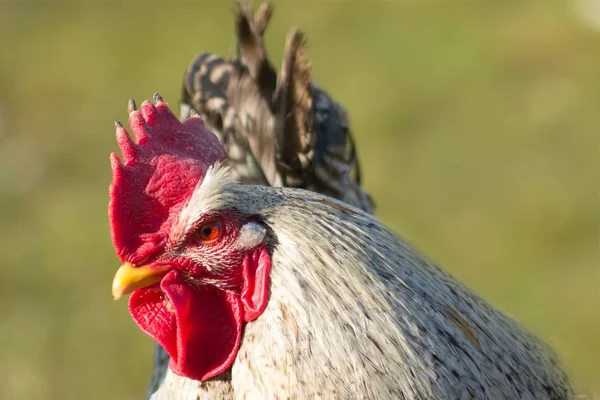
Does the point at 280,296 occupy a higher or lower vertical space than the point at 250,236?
lower

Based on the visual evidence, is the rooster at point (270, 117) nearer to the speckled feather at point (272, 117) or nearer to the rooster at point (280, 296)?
the speckled feather at point (272, 117)

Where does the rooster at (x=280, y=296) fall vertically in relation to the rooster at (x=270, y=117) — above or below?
below

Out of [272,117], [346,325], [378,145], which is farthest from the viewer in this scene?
[378,145]

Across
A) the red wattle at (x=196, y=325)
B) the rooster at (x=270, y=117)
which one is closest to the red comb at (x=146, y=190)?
the red wattle at (x=196, y=325)

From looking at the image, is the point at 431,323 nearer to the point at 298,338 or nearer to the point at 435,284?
the point at 435,284

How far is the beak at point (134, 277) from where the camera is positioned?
6.17 feet

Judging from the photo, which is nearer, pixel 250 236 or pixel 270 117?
pixel 250 236

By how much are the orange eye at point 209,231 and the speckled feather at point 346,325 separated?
0.05m

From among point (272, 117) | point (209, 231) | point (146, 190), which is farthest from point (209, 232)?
point (272, 117)

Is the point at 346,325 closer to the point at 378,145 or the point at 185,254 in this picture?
the point at 185,254

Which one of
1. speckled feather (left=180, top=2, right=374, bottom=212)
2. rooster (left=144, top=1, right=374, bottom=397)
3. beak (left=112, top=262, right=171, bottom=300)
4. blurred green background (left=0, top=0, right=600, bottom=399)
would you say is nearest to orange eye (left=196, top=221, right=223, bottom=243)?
beak (left=112, top=262, right=171, bottom=300)

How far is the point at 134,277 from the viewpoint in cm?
190

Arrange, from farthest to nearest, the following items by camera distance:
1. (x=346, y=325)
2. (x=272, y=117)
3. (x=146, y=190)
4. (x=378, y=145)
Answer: (x=378, y=145) → (x=272, y=117) → (x=146, y=190) → (x=346, y=325)

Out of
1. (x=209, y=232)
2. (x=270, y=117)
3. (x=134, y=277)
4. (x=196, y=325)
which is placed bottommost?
(x=196, y=325)
